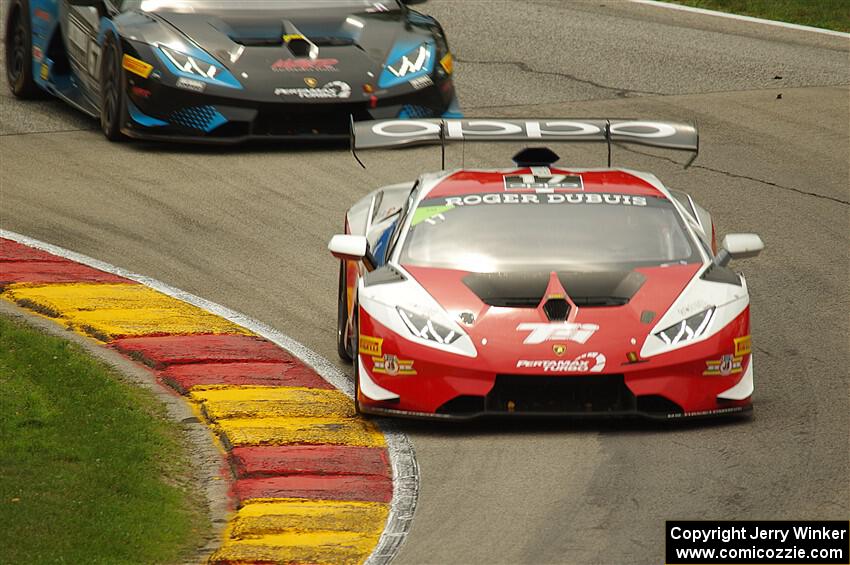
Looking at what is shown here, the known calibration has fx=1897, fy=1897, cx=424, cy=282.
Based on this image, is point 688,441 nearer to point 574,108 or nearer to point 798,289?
point 798,289

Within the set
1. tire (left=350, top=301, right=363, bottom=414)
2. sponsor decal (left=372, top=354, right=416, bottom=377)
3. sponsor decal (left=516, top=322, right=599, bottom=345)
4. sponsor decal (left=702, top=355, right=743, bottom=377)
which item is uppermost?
sponsor decal (left=516, top=322, right=599, bottom=345)

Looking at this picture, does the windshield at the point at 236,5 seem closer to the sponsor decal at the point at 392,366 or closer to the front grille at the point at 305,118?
the front grille at the point at 305,118

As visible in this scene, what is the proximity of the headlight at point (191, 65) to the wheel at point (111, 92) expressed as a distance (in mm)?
465

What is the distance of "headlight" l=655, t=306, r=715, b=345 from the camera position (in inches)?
363

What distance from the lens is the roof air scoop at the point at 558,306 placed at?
9.27 m

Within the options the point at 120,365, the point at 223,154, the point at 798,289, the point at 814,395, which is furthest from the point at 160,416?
the point at 223,154

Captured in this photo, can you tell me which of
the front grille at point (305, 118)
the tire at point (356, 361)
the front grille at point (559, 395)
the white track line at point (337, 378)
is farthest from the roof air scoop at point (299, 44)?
the front grille at point (559, 395)

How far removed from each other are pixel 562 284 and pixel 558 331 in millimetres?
363

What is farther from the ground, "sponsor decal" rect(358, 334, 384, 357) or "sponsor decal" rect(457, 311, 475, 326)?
"sponsor decal" rect(457, 311, 475, 326)

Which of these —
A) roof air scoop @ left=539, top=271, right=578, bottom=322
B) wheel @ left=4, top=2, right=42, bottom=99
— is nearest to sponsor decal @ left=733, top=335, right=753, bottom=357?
roof air scoop @ left=539, top=271, right=578, bottom=322

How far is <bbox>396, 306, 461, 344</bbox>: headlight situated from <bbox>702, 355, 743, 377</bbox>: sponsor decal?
1226 mm

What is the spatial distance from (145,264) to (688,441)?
16.2 ft

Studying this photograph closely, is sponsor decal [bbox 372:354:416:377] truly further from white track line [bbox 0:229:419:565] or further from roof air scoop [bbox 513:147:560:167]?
roof air scoop [bbox 513:147:560:167]

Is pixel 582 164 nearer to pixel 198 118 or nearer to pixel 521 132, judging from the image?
pixel 198 118
